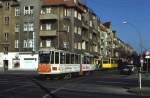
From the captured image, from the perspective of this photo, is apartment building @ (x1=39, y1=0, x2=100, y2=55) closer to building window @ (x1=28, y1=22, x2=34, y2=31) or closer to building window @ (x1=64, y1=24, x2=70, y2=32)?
building window @ (x1=64, y1=24, x2=70, y2=32)

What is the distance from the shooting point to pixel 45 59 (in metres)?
44.1

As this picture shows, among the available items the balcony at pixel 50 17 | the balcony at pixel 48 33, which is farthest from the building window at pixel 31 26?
the balcony at pixel 50 17

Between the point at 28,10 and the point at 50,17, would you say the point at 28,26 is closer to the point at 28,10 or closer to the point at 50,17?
the point at 28,10

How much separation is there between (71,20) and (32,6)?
8.54 m

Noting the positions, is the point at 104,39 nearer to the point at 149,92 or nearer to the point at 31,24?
the point at 31,24

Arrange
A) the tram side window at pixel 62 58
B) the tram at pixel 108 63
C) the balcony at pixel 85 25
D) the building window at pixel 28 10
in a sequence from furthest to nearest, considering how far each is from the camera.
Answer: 1. the balcony at pixel 85 25
2. the tram at pixel 108 63
3. the building window at pixel 28 10
4. the tram side window at pixel 62 58

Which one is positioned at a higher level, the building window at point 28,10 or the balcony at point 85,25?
the building window at point 28,10

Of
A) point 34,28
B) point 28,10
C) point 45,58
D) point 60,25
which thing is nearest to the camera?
point 45,58

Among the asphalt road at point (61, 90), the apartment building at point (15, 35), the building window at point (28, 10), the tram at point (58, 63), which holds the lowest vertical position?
the asphalt road at point (61, 90)

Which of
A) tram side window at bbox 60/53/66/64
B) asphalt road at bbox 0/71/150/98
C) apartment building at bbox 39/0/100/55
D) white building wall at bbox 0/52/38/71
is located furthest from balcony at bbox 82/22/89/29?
asphalt road at bbox 0/71/150/98

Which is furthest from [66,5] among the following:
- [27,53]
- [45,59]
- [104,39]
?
[104,39]

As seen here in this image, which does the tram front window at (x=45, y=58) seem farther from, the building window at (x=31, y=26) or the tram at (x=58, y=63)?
the building window at (x=31, y=26)

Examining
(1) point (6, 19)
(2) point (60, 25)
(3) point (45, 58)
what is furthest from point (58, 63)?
(1) point (6, 19)

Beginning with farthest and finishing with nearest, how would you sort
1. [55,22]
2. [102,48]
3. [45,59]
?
[102,48]
[55,22]
[45,59]
